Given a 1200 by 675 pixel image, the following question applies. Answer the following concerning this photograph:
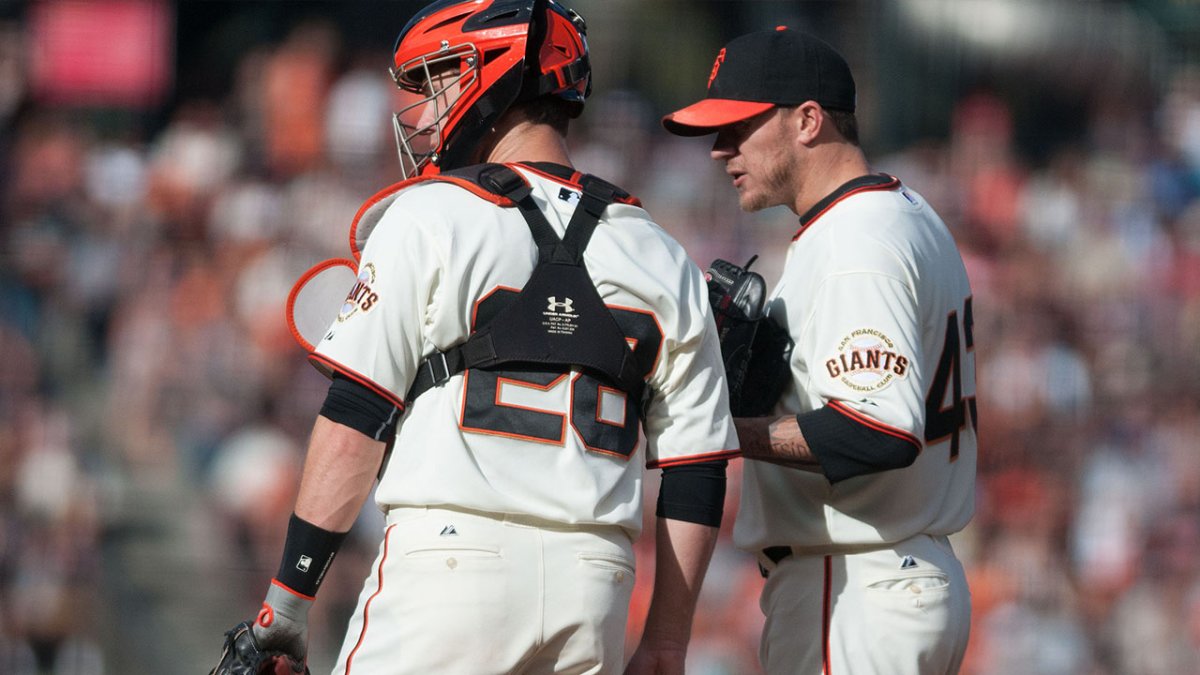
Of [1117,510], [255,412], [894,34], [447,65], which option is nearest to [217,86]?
[255,412]

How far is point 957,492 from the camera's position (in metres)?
3.47

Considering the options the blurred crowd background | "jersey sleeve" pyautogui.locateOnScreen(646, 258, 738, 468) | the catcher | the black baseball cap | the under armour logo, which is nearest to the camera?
the catcher

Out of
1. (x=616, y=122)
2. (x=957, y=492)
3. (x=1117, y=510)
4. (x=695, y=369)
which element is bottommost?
(x=1117, y=510)

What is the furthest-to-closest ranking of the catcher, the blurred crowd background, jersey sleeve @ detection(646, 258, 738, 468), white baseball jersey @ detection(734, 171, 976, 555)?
the blurred crowd background
white baseball jersey @ detection(734, 171, 976, 555)
jersey sleeve @ detection(646, 258, 738, 468)
the catcher

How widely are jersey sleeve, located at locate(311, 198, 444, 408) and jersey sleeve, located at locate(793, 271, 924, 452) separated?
994 mm

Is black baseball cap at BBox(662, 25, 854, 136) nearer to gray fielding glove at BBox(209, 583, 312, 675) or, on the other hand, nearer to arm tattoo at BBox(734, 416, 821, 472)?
arm tattoo at BBox(734, 416, 821, 472)

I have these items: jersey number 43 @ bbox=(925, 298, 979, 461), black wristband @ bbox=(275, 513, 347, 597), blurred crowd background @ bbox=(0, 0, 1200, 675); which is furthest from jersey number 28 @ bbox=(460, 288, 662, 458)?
blurred crowd background @ bbox=(0, 0, 1200, 675)

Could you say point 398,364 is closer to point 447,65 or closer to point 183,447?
point 447,65

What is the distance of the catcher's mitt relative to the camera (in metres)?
2.67

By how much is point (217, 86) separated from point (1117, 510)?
6288mm

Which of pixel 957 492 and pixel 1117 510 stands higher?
pixel 957 492

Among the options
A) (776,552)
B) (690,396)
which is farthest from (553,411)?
(776,552)

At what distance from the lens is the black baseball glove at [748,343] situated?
11.3 ft

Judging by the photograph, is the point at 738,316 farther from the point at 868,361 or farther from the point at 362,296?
the point at 362,296
